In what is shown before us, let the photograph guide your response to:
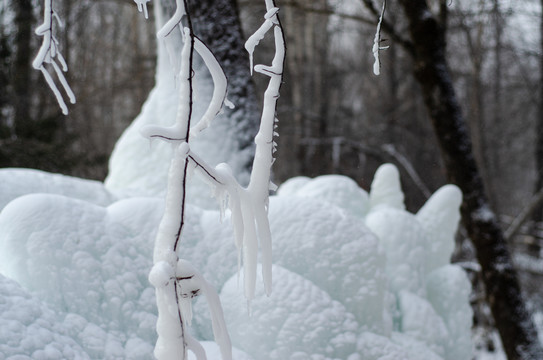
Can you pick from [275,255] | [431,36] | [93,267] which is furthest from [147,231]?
[431,36]

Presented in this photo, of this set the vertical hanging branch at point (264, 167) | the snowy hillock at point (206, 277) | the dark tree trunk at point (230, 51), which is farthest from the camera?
the dark tree trunk at point (230, 51)

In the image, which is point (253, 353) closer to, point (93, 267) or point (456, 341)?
point (93, 267)

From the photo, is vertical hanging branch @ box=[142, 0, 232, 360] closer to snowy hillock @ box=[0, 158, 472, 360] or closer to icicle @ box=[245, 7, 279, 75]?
icicle @ box=[245, 7, 279, 75]

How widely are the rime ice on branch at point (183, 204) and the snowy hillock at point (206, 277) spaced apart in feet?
1.48

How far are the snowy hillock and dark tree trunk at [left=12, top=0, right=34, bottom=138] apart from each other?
6064mm

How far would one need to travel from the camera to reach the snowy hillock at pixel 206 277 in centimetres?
135

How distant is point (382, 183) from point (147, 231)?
1300mm

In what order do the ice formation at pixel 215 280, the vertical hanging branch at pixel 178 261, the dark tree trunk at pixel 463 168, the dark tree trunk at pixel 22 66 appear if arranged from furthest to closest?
the dark tree trunk at pixel 22 66, the dark tree trunk at pixel 463 168, the ice formation at pixel 215 280, the vertical hanging branch at pixel 178 261

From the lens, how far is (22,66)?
7.59 metres

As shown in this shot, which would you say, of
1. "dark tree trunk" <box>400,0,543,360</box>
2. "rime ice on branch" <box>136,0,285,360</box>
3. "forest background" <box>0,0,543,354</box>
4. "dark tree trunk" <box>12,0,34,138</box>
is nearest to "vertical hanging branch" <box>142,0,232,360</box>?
"rime ice on branch" <box>136,0,285,360</box>

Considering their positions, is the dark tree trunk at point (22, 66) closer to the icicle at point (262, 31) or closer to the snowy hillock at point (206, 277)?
the snowy hillock at point (206, 277)

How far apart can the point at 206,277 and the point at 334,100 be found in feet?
39.9

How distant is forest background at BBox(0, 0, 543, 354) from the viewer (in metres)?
6.64

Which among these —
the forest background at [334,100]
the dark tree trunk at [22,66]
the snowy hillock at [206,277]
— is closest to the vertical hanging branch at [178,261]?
the snowy hillock at [206,277]
